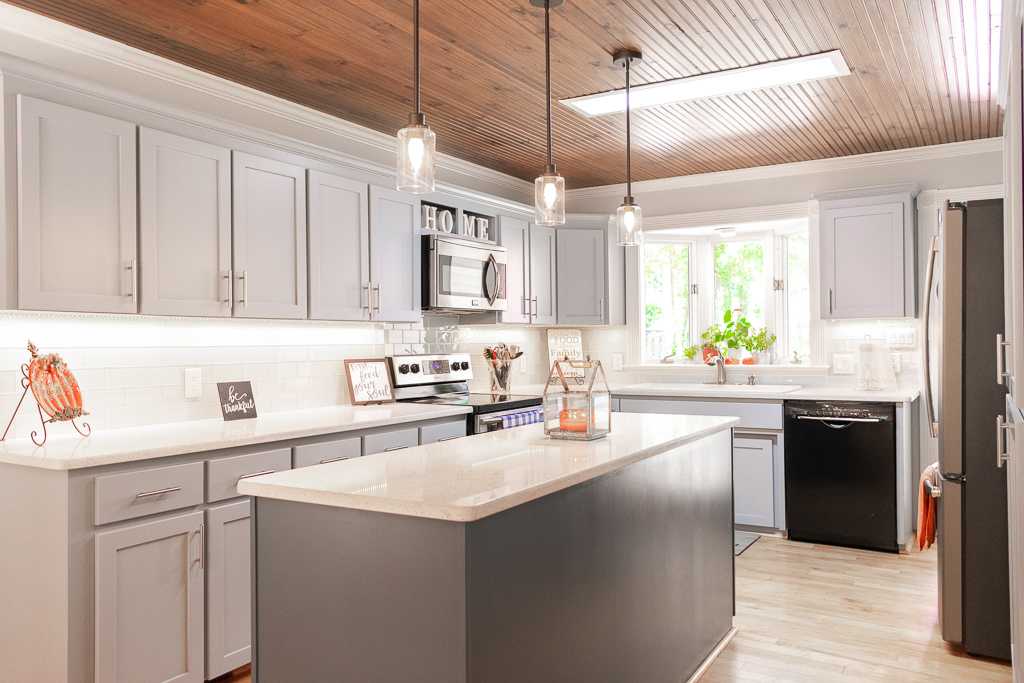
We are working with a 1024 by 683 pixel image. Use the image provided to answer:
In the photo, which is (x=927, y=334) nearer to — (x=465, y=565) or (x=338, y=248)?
(x=465, y=565)

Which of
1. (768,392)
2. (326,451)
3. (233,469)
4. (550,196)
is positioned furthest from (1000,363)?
(233,469)

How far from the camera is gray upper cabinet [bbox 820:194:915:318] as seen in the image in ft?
15.6

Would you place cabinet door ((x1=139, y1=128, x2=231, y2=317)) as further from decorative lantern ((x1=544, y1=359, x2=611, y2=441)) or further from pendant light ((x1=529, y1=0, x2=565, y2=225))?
decorative lantern ((x1=544, y1=359, x2=611, y2=441))

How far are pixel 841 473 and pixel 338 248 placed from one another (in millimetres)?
3183

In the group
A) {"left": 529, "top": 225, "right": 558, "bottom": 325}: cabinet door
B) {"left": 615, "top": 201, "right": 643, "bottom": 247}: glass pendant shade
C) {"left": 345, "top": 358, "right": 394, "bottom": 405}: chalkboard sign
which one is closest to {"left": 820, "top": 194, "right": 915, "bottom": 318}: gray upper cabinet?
{"left": 529, "top": 225, "right": 558, "bottom": 325}: cabinet door

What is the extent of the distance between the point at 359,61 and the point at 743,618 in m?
2.98

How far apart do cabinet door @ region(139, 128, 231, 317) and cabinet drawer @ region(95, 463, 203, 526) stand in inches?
26.5

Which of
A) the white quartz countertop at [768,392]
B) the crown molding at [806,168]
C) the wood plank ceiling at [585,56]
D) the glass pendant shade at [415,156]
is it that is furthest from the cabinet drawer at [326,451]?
the crown molding at [806,168]

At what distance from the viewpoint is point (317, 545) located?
5.95 feet

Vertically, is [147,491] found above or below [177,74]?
below

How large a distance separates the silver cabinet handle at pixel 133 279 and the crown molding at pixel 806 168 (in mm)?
3873

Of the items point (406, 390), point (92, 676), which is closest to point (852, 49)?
point (406, 390)

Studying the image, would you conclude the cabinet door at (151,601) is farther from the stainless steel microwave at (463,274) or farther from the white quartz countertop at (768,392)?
the white quartz countertop at (768,392)

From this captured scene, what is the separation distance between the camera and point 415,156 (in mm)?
2053
